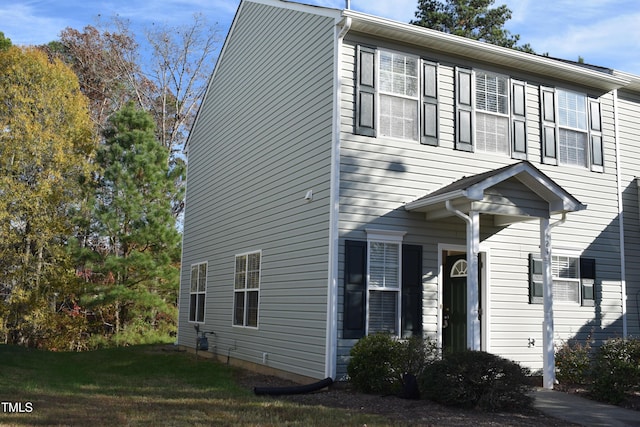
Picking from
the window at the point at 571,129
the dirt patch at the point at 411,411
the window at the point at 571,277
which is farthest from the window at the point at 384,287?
the window at the point at 571,129

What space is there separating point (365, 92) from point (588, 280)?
551 centimetres

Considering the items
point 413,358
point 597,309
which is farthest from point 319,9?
point 597,309

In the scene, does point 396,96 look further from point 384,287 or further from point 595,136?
point 595,136

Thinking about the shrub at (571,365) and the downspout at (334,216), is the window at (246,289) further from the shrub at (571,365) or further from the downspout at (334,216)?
the shrub at (571,365)

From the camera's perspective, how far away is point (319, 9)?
35.3 ft

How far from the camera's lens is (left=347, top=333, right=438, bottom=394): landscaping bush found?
8797 mm

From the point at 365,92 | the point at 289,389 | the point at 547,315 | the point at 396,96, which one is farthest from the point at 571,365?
the point at 365,92

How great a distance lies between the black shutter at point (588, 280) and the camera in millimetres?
11633

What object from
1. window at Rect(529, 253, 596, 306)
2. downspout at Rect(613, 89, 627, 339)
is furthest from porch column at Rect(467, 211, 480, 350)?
downspout at Rect(613, 89, 627, 339)

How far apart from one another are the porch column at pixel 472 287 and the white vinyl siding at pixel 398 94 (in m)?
2.02

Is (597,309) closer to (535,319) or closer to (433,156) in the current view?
(535,319)

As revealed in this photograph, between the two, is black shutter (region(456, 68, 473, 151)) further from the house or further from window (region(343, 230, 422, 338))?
window (region(343, 230, 422, 338))

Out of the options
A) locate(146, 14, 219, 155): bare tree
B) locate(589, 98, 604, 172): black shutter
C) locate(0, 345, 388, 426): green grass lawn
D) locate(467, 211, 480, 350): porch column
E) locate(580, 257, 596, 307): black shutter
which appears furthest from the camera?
locate(146, 14, 219, 155): bare tree

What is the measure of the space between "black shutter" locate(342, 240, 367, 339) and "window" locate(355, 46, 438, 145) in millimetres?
1924
